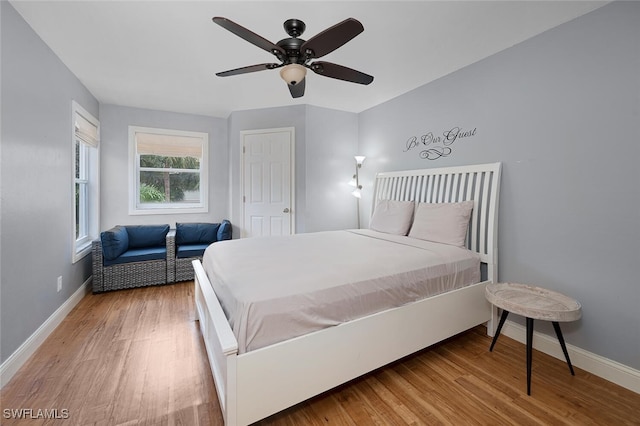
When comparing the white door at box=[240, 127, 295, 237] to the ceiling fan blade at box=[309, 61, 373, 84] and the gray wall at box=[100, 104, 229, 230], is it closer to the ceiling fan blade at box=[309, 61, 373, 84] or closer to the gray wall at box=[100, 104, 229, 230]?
the gray wall at box=[100, 104, 229, 230]

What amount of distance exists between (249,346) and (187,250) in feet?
9.40

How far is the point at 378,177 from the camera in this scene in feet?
12.6

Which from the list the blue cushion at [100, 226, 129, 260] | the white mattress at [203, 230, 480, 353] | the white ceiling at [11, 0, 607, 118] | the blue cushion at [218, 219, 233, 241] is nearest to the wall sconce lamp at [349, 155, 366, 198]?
the white ceiling at [11, 0, 607, 118]

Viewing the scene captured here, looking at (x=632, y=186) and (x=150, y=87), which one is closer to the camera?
(x=632, y=186)

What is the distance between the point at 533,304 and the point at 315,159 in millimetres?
3115

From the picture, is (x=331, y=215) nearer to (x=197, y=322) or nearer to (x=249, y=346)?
(x=197, y=322)

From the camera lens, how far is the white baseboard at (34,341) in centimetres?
176

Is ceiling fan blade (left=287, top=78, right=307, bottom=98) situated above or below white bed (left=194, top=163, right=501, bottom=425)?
above

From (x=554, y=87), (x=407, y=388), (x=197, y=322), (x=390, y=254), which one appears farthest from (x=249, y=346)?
(x=554, y=87)

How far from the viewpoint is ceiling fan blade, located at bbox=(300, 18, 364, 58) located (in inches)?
55.5

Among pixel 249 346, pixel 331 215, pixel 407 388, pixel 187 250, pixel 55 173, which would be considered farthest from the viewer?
pixel 331 215

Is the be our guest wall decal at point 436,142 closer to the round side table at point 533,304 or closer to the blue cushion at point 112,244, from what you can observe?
the round side table at point 533,304

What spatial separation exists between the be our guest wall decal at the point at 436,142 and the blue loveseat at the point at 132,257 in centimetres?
346

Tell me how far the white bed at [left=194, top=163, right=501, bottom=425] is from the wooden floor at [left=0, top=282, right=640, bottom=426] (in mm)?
178
